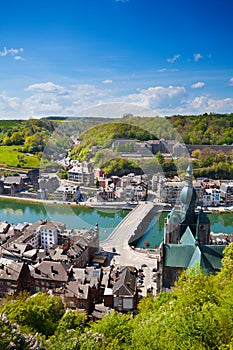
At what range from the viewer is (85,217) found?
985 cm

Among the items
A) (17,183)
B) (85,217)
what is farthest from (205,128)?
(85,217)

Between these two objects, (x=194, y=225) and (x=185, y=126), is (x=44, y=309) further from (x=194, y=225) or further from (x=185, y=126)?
(x=185, y=126)

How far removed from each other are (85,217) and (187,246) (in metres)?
3.77

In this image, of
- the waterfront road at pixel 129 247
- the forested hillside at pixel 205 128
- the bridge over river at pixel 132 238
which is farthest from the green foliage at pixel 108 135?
Result: the forested hillside at pixel 205 128

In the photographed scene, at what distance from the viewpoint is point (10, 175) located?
920 inches

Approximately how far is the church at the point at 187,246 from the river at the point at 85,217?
2.36 metres

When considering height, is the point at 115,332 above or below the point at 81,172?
below

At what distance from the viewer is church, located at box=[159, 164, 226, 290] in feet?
22.5

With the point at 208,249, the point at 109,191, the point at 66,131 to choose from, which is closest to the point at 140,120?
the point at 66,131

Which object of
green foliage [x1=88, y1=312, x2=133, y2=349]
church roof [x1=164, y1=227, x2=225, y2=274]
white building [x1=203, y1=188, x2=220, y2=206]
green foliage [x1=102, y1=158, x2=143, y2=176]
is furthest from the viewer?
white building [x1=203, y1=188, x2=220, y2=206]

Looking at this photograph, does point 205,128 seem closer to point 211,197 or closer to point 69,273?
point 211,197

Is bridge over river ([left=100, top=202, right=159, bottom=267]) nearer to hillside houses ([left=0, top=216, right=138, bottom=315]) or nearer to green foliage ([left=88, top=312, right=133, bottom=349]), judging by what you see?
hillside houses ([left=0, top=216, right=138, bottom=315])

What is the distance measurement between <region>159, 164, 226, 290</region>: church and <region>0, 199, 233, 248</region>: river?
236 centimetres

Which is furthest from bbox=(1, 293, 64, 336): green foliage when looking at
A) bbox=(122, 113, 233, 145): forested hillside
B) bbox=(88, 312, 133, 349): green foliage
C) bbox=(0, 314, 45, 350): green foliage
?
bbox=(122, 113, 233, 145): forested hillside
